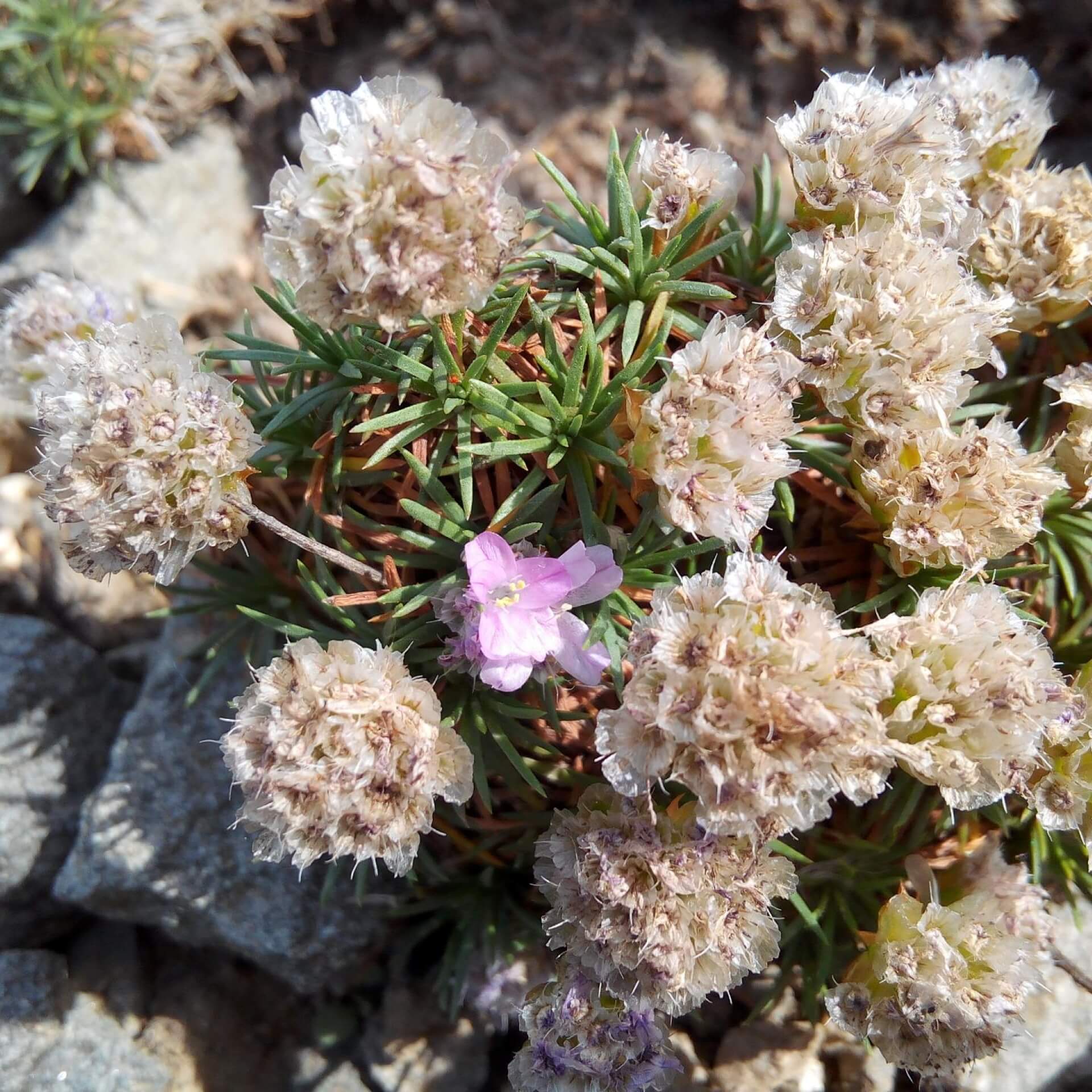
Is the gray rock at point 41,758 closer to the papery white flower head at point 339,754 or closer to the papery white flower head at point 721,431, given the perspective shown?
the papery white flower head at point 339,754

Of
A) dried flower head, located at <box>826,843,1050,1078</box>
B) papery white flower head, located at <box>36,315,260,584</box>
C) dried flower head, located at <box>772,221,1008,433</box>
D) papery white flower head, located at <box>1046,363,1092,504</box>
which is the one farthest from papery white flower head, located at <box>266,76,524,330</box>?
dried flower head, located at <box>826,843,1050,1078</box>

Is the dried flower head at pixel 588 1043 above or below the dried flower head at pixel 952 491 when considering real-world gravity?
below

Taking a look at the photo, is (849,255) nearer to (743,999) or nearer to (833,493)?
(833,493)

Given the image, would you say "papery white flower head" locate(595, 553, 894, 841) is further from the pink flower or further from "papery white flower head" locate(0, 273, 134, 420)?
"papery white flower head" locate(0, 273, 134, 420)

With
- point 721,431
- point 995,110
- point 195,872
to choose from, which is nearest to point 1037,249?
point 995,110

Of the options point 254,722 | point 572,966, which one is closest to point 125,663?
point 254,722

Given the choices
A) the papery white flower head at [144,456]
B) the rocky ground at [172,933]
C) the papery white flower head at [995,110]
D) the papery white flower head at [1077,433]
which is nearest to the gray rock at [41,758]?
the rocky ground at [172,933]

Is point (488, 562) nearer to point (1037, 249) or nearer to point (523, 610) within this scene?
point (523, 610)
